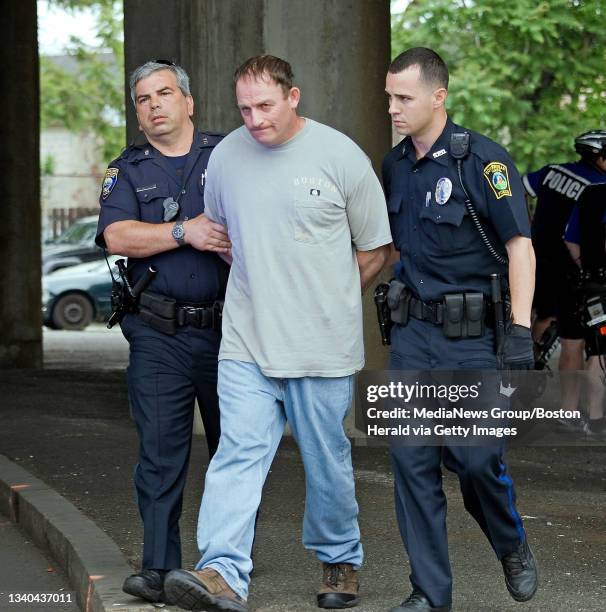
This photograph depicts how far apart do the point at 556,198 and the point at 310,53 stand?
6.32 feet

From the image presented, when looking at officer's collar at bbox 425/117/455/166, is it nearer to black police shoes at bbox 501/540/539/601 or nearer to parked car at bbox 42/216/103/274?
black police shoes at bbox 501/540/539/601

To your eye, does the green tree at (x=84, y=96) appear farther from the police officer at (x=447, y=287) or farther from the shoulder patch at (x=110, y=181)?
the police officer at (x=447, y=287)

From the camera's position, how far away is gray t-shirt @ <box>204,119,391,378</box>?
4945mm

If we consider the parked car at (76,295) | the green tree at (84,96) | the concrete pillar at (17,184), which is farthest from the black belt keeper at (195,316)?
the green tree at (84,96)

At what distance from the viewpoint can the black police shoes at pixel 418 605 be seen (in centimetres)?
493

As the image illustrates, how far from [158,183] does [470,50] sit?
2358 centimetres

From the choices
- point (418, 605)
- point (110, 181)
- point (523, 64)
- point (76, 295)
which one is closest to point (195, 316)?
point (110, 181)

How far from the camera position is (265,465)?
5090 mm

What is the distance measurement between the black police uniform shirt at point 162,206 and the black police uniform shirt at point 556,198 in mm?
4735

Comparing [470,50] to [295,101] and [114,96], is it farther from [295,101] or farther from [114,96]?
[295,101]

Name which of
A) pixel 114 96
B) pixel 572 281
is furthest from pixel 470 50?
pixel 572 281

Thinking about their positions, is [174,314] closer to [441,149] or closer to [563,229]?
[441,149]

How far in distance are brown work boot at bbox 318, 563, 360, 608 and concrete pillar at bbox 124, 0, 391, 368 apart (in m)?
4.35

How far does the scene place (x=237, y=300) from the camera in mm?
5102
